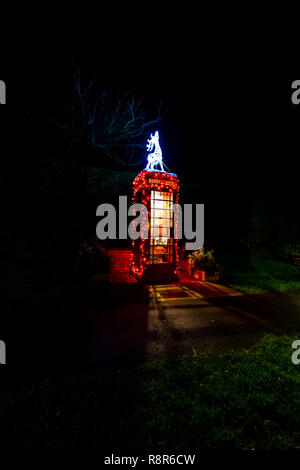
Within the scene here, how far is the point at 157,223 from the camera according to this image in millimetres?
8016

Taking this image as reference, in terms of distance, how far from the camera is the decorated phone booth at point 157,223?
7762mm

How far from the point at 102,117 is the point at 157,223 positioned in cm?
508

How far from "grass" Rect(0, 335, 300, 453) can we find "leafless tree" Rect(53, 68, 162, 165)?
8835 mm

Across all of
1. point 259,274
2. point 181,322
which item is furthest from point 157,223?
point 259,274

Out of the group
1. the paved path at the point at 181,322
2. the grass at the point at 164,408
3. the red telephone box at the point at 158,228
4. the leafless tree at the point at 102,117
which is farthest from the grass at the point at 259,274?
the leafless tree at the point at 102,117

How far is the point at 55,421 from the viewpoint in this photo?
2098mm

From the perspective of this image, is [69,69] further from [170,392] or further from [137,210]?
[170,392]

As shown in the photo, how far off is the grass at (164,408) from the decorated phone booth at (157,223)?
16.0 feet

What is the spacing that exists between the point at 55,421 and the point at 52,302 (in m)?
3.89

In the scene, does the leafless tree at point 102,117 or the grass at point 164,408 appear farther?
the leafless tree at point 102,117

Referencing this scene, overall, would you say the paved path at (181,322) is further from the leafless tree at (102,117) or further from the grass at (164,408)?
the leafless tree at (102,117)

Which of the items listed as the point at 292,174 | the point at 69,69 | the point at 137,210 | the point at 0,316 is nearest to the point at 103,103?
the point at 69,69

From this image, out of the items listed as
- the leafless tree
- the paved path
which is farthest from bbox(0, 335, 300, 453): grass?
the leafless tree

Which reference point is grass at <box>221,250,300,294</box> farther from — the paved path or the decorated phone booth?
the decorated phone booth
